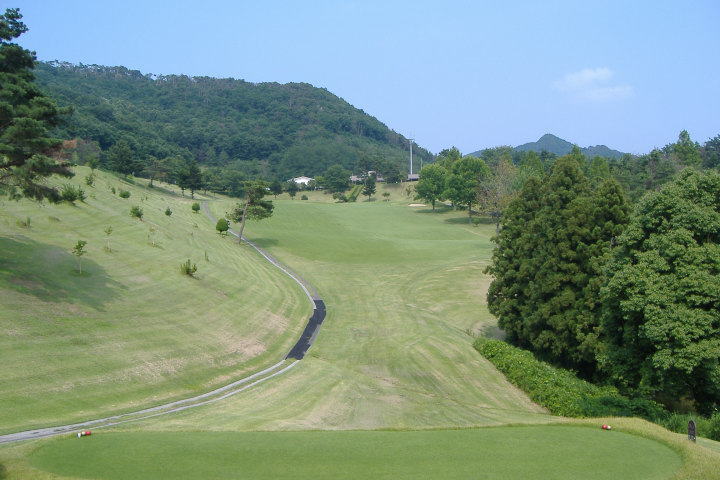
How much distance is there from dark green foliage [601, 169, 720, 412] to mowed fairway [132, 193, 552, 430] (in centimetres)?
523

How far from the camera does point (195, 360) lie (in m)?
27.3

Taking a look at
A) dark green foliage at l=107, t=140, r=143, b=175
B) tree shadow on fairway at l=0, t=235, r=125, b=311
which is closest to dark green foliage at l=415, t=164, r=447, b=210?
dark green foliage at l=107, t=140, r=143, b=175

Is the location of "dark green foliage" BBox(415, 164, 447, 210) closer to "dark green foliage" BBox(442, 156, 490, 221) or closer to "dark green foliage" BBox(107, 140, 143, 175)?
"dark green foliage" BBox(442, 156, 490, 221)

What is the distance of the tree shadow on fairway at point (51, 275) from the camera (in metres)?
26.7

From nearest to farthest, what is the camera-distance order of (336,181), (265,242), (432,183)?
1. (265,242)
2. (432,183)
3. (336,181)

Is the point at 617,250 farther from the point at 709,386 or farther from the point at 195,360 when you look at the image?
the point at 195,360

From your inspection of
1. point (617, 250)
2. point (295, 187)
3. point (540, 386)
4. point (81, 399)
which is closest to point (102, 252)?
point (81, 399)

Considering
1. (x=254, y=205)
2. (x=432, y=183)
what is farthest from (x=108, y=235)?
(x=432, y=183)

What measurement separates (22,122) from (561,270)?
98.6 feet

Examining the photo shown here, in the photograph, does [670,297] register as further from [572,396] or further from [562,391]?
[562,391]

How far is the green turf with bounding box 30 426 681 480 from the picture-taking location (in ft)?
36.5

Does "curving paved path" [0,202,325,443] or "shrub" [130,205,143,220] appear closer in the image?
"curving paved path" [0,202,325,443]

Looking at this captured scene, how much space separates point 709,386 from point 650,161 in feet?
365

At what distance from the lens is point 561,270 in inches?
1334
